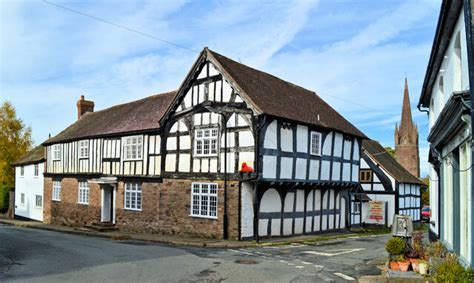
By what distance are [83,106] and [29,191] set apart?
8.83 meters

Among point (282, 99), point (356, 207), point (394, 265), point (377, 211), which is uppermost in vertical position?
point (282, 99)

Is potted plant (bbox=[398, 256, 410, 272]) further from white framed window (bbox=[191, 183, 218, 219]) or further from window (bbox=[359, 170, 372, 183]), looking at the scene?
window (bbox=[359, 170, 372, 183])

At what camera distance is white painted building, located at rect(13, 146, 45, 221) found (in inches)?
1476

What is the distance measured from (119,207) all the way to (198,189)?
6987 mm

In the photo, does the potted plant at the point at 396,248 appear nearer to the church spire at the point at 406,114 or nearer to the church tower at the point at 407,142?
the church tower at the point at 407,142

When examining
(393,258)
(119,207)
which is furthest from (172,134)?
(393,258)

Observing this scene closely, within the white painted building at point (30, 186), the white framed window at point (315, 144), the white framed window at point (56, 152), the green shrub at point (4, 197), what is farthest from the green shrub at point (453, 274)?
the green shrub at point (4, 197)

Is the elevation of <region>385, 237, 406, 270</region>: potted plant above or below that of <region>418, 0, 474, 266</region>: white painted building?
below

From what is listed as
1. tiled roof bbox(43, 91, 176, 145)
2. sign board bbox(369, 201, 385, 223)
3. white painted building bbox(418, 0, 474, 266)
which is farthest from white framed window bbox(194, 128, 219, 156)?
sign board bbox(369, 201, 385, 223)

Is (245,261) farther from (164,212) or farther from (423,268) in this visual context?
(164,212)

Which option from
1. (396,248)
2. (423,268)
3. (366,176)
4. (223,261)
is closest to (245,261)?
(223,261)

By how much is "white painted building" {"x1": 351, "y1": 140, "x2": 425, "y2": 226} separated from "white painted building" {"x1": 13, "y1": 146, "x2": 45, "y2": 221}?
84.6 ft

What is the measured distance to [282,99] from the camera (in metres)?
23.7

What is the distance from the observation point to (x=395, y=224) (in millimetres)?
12305
